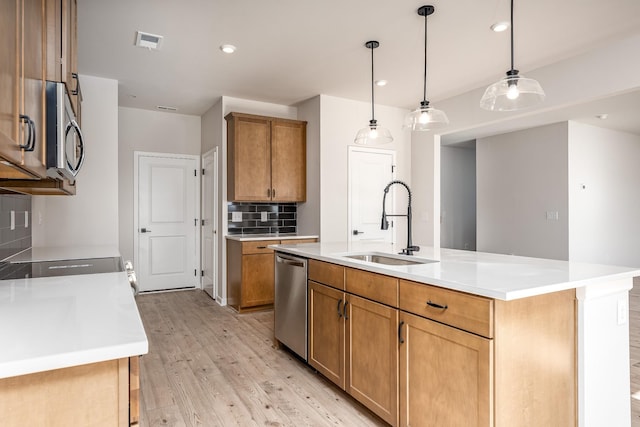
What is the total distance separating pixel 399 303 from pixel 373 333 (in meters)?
0.29

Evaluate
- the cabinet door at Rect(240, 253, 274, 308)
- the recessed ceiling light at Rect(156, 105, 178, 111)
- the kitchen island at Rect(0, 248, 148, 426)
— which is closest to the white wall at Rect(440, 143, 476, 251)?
the cabinet door at Rect(240, 253, 274, 308)

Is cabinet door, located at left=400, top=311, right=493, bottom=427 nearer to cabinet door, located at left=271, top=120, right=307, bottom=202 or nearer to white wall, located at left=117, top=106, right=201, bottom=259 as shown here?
cabinet door, located at left=271, top=120, right=307, bottom=202

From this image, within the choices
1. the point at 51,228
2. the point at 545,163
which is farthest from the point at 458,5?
the point at 545,163

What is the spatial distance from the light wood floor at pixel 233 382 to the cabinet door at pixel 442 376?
47 cm

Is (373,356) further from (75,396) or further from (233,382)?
(75,396)

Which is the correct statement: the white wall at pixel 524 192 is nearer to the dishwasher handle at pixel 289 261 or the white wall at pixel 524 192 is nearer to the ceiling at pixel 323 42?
the ceiling at pixel 323 42

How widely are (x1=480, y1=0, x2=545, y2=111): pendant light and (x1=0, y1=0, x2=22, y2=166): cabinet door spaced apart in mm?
2102

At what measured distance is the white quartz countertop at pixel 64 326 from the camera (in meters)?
0.82

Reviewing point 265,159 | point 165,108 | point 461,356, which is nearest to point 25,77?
point 461,356

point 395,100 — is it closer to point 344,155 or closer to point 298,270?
point 344,155

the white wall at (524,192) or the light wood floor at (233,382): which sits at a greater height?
the white wall at (524,192)

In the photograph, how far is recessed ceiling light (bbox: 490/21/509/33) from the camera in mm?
2992

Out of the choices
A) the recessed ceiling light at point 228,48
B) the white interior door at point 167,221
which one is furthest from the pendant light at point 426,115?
the white interior door at point 167,221

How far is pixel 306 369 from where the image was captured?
2.92m
